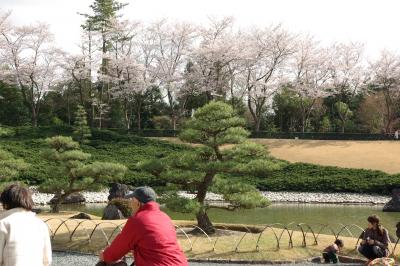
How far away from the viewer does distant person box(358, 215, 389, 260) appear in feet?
28.8

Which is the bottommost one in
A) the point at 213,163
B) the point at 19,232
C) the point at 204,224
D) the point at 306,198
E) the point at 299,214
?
the point at 306,198

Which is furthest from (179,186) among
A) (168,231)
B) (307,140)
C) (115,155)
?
(307,140)

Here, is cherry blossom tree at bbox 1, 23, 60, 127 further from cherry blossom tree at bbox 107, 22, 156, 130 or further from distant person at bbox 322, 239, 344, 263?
distant person at bbox 322, 239, 344, 263

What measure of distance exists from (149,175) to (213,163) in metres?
17.2

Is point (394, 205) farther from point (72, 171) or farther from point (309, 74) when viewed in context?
point (309, 74)

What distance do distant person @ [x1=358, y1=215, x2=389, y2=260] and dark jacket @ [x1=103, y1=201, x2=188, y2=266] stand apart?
582cm

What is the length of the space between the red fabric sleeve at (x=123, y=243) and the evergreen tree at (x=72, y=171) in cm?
1521

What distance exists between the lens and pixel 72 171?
1942 cm

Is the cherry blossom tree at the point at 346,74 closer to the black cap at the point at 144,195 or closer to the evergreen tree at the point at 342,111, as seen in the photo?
the evergreen tree at the point at 342,111

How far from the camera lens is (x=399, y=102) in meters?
46.7

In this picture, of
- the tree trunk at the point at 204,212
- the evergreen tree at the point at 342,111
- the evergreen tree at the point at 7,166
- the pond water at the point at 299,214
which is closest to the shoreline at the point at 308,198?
the pond water at the point at 299,214

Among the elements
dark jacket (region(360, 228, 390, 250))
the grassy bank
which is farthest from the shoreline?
→ dark jacket (region(360, 228, 390, 250))

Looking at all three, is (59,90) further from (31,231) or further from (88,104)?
(31,231)

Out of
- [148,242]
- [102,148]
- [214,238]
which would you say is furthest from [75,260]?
[102,148]
